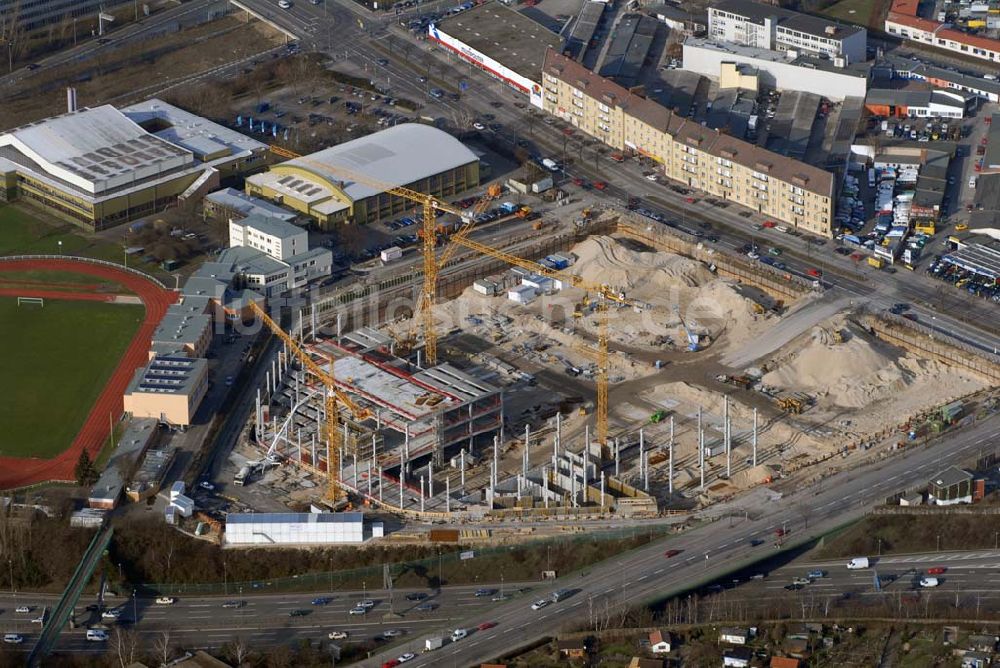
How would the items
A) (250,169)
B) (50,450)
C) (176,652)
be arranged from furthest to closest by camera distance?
(250,169), (50,450), (176,652)

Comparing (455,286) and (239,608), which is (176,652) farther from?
(455,286)

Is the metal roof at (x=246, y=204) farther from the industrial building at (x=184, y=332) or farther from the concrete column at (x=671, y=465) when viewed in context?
the concrete column at (x=671, y=465)

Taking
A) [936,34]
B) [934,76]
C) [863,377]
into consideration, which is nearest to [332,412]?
[863,377]

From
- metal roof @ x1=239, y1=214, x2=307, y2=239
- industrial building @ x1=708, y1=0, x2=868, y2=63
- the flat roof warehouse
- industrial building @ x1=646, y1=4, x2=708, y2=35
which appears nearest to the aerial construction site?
metal roof @ x1=239, y1=214, x2=307, y2=239

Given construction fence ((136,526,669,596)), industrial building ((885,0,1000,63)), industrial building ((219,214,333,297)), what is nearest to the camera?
construction fence ((136,526,669,596))

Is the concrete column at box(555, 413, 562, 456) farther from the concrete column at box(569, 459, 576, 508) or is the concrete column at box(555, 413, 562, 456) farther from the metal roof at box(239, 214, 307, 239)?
the metal roof at box(239, 214, 307, 239)

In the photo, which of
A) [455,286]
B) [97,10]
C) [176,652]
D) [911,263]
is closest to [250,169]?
[455,286]
